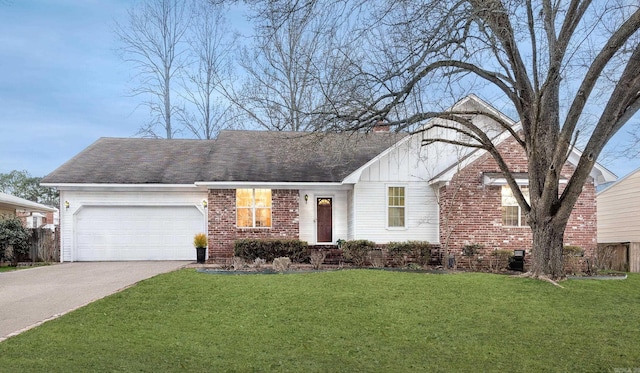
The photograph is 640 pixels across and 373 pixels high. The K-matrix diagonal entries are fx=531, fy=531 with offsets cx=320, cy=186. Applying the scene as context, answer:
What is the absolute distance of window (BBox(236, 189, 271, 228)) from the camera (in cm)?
1886

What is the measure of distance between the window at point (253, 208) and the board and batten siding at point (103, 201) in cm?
151

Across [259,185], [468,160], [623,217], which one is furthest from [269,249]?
[623,217]

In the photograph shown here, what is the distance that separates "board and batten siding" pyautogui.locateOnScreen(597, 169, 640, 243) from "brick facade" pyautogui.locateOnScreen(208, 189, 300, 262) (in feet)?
44.8

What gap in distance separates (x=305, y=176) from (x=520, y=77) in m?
8.39

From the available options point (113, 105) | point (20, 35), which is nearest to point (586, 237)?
point (20, 35)

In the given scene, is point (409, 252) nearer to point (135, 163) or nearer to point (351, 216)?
point (351, 216)

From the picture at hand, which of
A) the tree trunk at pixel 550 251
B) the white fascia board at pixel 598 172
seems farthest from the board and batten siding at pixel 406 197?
the tree trunk at pixel 550 251

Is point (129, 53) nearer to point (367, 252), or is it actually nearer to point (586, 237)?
point (367, 252)

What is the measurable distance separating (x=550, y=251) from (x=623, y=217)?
38.6ft

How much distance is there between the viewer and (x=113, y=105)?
93.1 ft

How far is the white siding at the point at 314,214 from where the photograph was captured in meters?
19.4

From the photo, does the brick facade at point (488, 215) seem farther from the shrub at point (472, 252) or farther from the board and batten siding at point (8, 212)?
the board and batten siding at point (8, 212)

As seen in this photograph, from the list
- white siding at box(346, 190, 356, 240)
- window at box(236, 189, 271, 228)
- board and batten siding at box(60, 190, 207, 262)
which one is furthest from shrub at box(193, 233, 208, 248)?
white siding at box(346, 190, 356, 240)

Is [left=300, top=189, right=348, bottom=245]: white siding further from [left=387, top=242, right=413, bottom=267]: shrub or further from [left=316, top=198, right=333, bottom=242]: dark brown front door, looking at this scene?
[left=387, top=242, right=413, bottom=267]: shrub
